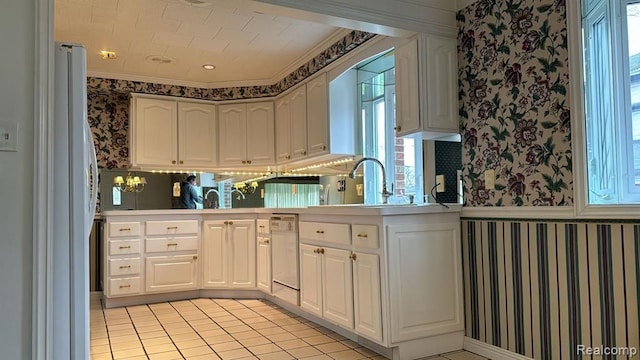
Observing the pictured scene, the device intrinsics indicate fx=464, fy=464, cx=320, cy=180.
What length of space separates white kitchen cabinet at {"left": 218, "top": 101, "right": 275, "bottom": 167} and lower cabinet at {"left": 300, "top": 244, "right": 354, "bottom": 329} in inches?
74.0

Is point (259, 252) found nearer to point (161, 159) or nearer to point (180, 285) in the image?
point (180, 285)

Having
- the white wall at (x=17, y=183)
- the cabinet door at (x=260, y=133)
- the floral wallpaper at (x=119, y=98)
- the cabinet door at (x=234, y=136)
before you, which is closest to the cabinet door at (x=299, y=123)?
the floral wallpaper at (x=119, y=98)

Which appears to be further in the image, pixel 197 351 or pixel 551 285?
pixel 197 351

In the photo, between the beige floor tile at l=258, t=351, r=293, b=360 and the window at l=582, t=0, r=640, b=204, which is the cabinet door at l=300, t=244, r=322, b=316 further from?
the window at l=582, t=0, r=640, b=204

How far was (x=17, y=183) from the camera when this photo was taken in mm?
1858

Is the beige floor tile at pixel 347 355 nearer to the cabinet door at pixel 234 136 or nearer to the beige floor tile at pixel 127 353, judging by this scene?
the beige floor tile at pixel 127 353

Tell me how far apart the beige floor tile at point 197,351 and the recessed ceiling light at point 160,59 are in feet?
8.75

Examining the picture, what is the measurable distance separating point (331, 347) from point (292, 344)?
0.28 metres

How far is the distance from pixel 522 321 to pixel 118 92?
14.4 ft

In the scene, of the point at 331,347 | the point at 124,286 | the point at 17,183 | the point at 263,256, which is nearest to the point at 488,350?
the point at 331,347

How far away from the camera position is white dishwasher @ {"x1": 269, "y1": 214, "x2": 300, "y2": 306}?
376 cm

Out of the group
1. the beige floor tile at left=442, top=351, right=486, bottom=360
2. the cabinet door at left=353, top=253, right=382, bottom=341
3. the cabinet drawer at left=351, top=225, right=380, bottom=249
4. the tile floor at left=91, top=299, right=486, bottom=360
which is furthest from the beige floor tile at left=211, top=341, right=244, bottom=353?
the beige floor tile at left=442, top=351, right=486, bottom=360

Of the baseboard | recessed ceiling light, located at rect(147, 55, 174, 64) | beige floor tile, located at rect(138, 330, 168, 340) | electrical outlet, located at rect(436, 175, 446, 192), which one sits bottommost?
beige floor tile, located at rect(138, 330, 168, 340)

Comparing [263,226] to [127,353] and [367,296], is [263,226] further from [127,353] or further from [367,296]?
[367,296]
